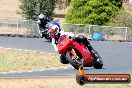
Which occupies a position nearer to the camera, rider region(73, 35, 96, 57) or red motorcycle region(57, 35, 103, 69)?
red motorcycle region(57, 35, 103, 69)

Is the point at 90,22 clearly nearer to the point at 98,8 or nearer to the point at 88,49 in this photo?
the point at 98,8

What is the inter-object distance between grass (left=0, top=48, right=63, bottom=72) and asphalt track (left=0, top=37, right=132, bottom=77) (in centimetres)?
122

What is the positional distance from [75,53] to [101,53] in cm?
4643

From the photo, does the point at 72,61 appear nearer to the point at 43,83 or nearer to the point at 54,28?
the point at 54,28

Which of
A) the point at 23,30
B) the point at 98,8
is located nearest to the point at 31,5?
the point at 23,30

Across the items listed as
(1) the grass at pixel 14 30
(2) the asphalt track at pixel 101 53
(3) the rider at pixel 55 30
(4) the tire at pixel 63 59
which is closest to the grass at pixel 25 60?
(2) the asphalt track at pixel 101 53

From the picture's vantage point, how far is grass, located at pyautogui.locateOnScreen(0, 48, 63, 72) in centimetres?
4316

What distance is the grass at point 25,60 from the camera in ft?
142

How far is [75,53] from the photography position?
25.2 ft

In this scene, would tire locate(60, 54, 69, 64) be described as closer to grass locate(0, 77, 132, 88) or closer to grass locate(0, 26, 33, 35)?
grass locate(0, 77, 132, 88)

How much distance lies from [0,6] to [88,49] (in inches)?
4046

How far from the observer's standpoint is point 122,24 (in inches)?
2680

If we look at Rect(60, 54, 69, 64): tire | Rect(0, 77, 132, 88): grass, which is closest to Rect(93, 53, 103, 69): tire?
Rect(60, 54, 69, 64): tire

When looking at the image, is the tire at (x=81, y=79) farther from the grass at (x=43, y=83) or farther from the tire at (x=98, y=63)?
the grass at (x=43, y=83)
